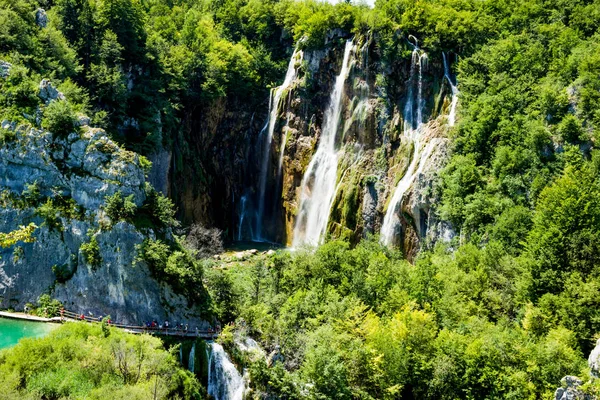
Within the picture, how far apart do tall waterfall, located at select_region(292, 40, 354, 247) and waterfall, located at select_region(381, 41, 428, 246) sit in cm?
769

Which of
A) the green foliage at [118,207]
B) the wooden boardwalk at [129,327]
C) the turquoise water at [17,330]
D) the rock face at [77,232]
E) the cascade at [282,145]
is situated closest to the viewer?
the turquoise water at [17,330]

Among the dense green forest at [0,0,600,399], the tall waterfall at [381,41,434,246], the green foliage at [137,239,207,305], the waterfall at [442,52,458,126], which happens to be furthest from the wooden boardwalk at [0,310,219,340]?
the waterfall at [442,52,458,126]

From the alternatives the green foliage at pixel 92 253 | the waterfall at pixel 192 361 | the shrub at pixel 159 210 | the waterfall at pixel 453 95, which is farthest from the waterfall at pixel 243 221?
the waterfall at pixel 192 361

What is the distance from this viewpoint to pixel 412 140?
164 feet

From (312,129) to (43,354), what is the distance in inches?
1582

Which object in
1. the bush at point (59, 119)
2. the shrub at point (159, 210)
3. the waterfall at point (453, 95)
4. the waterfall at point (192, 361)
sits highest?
the waterfall at point (453, 95)

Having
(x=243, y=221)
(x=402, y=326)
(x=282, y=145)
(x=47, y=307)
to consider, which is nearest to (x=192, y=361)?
(x=47, y=307)

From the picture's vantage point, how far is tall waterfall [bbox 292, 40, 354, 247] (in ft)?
179

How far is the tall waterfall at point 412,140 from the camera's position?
47.4m

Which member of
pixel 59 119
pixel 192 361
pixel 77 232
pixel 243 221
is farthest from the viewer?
pixel 243 221

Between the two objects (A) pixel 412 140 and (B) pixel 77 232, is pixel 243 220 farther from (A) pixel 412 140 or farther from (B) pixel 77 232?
(B) pixel 77 232

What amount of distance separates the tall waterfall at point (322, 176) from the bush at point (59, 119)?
88.0 ft

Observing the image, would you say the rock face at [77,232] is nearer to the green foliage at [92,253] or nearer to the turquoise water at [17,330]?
the green foliage at [92,253]

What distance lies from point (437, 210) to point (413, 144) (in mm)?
9105
